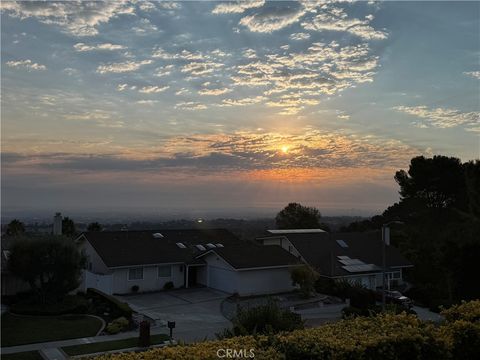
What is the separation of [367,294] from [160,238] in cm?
2000

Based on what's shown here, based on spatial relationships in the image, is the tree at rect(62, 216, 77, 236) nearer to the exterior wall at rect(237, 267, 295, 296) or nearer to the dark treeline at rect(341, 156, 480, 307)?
the exterior wall at rect(237, 267, 295, 296)

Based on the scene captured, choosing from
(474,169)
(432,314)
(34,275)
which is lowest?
(432,314)

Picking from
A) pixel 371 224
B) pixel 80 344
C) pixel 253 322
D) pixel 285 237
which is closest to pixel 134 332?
pixel 80 344

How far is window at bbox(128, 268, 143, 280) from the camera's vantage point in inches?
1471

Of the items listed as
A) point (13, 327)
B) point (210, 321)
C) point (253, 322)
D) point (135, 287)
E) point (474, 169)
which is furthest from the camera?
point (135, 287)

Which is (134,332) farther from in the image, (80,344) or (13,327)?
(13,327)

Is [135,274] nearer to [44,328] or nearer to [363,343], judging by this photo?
[44,328]

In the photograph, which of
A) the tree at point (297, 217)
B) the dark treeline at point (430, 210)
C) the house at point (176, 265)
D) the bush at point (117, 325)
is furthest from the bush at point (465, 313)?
the tree at point (297, 217)

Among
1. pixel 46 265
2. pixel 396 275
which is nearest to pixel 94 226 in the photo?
pixel 46 265

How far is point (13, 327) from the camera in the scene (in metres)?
23.6

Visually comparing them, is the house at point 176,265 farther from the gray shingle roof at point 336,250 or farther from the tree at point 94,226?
the tree at point 94,226

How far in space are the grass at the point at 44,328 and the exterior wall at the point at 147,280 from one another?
32.2 ft

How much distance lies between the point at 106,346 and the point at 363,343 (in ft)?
48.8

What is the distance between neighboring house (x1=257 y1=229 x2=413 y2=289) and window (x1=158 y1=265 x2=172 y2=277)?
11985mm
